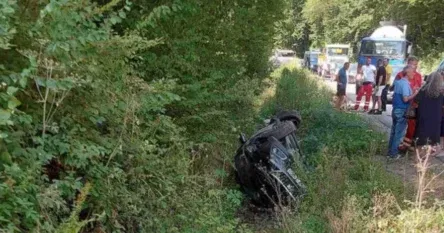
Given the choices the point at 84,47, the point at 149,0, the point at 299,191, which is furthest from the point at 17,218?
the point at 299,191

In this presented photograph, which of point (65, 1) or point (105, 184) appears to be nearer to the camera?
point (65, 1)

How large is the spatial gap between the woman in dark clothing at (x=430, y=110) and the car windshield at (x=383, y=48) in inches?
597

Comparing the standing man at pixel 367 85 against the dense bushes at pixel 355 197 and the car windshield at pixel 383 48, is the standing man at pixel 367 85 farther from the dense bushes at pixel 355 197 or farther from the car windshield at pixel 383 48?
the car windshield at pixel 383 48

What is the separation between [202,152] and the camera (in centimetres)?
592

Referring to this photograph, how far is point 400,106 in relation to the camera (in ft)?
26.7

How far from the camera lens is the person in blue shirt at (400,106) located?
8023 mm

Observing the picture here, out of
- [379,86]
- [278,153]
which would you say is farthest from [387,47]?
[278,153]

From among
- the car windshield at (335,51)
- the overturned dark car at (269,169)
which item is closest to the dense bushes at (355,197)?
the overturned dark car at (269,169)

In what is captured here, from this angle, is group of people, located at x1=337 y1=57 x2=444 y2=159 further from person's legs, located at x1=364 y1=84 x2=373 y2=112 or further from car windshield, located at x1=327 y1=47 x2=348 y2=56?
car windshield, located at x1=327 y1=47 x2=348 y2=56

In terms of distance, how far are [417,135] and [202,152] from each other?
4.06 metres

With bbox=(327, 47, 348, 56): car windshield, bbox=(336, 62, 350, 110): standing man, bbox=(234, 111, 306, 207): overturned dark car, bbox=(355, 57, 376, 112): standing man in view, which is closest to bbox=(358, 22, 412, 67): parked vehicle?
bbox=(355, 57, 376, 112): standing man

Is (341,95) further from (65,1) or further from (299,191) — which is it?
(65,1)

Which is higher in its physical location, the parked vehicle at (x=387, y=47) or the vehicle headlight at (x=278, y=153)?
the parked vehicle at (x=387, y=47)

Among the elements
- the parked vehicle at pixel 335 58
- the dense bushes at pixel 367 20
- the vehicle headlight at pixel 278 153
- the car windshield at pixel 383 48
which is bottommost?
the parked vehicle at pixel 335 58
